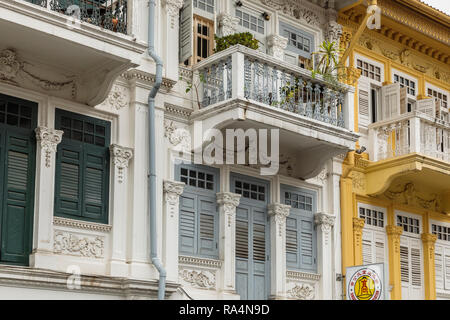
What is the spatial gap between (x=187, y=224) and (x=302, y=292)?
2.70 metres

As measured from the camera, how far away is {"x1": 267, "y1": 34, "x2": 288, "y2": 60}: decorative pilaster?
16781 millimetres

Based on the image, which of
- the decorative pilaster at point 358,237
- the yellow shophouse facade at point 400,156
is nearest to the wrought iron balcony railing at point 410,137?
the yellow shophouse facade at point 400,156

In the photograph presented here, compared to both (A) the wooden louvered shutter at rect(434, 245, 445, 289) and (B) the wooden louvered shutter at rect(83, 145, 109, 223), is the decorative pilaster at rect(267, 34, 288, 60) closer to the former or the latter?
(B) the wooden louvered shutter at rect(83, 145, 109, 223)

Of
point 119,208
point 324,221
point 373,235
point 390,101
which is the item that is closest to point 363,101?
point 390,101

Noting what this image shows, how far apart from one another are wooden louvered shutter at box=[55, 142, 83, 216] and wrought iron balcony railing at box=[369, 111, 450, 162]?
675 centimetres

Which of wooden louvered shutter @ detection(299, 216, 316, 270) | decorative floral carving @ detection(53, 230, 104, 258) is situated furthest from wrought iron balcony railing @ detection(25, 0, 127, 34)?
wooden louvered shutter @ detection(299, 216, 316, 270)

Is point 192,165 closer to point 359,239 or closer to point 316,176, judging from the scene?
point 316,176

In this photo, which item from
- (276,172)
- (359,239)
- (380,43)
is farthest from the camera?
(380,43)

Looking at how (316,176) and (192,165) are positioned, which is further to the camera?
(316,176)

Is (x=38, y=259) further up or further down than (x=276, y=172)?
further down

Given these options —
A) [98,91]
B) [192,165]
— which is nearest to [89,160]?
[98,91]

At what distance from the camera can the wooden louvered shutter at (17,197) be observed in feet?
41.1

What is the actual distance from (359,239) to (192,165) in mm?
4171

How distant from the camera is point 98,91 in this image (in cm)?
1351
